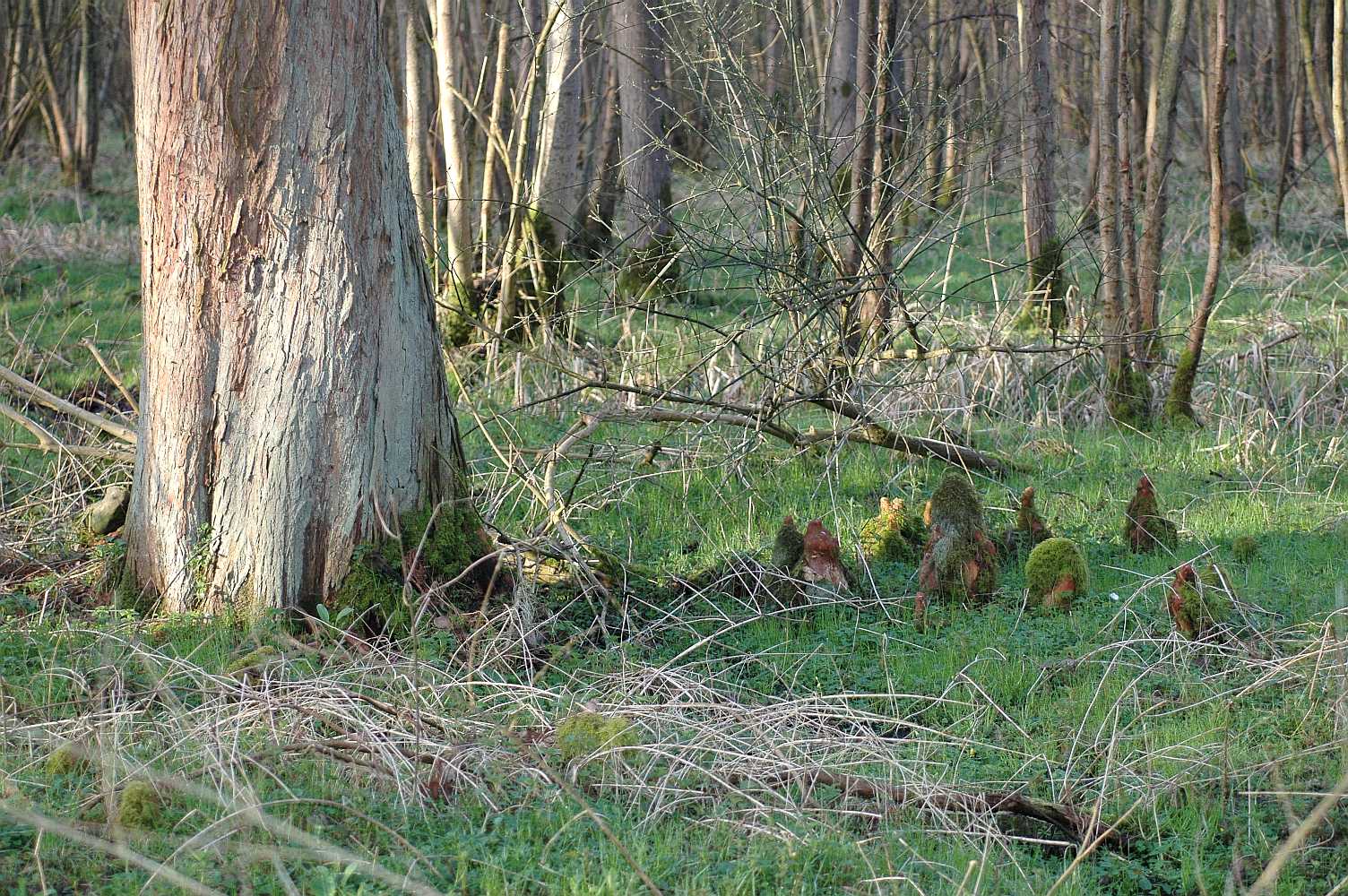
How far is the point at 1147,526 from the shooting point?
564 cm

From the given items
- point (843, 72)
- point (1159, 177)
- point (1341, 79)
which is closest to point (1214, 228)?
point (1159, 177)

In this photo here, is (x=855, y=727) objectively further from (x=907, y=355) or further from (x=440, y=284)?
(x=440, y=284)

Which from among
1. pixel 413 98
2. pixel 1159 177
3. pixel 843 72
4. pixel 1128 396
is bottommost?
pixel 1128 396

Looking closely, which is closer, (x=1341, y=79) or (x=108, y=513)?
(x=108, y=513)

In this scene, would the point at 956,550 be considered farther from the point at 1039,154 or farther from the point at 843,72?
the point at 843,72

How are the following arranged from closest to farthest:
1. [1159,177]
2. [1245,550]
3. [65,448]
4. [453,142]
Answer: [1245,550] → [65,448] → [1159,177] → [453,142]

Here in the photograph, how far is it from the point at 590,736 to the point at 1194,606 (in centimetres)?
241

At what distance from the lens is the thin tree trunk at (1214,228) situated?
7.61m

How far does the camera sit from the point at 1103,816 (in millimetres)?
3535

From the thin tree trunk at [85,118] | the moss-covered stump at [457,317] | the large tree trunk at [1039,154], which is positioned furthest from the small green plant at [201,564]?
the thin tree trunk at [85,118]

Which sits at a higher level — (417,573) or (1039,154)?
(1039,154)

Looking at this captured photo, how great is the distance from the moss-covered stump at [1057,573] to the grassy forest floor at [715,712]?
0.10 meters

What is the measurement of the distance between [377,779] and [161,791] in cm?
Result: 58

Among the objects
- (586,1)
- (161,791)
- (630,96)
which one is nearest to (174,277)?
(161,791)
